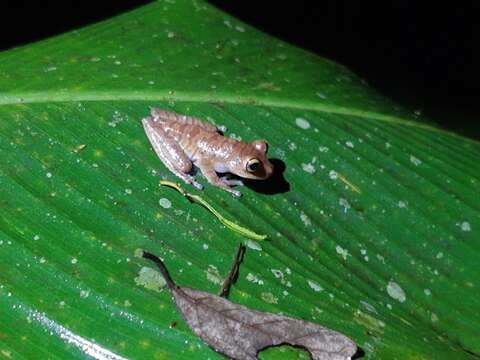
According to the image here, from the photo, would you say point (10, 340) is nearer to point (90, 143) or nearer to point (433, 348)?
point (90, 143)

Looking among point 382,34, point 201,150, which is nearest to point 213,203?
point 201,150

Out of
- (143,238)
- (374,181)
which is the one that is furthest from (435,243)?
(143,238)

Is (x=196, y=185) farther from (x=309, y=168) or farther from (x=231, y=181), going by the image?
(x=309, y=168)

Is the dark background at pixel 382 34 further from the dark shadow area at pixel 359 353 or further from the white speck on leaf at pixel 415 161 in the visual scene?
the dark shadow area at pixel 359 353

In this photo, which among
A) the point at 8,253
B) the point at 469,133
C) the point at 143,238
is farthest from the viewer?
the point at 469,133

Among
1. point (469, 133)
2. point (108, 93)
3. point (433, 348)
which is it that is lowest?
point (433, 348)

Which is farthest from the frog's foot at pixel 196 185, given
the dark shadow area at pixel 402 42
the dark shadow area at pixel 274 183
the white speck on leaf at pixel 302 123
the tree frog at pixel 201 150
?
the dark shadow area at pixel 402 42
